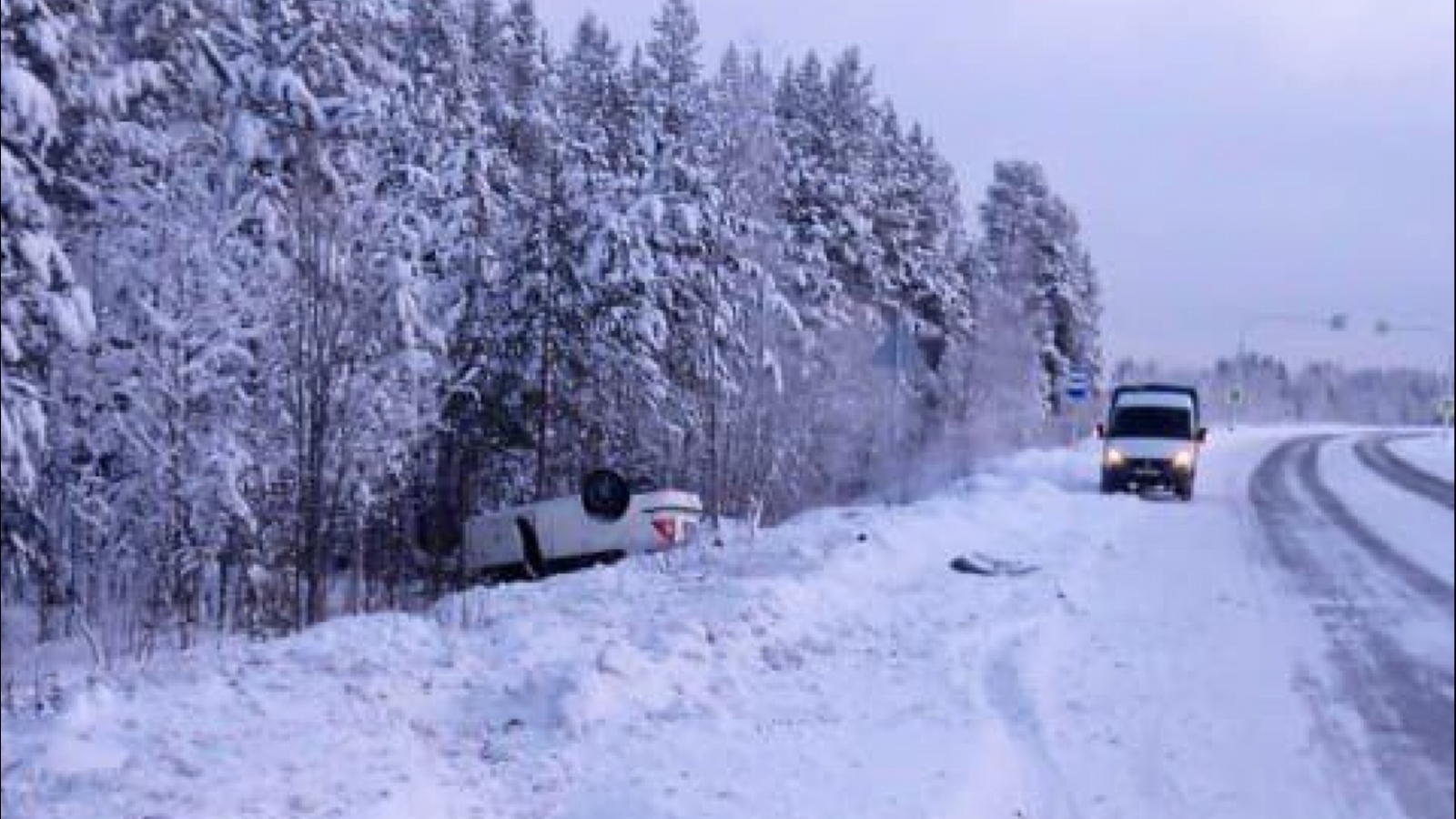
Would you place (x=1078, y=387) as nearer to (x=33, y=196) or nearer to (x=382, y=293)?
(x=382, y=293)

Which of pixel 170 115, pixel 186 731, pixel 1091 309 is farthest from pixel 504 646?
pixel 1091 309

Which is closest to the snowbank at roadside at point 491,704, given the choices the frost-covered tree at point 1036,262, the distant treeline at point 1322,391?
the frost-covered tree at point 1036,262

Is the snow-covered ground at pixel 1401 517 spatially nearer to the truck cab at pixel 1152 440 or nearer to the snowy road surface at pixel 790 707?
the truck cab at pixel 1152 440

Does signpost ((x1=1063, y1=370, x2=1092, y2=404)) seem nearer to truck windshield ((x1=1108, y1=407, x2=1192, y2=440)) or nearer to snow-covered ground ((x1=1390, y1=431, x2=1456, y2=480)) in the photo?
truck windshield ((x1=1108, y1=407, x2=1192, y2=440))

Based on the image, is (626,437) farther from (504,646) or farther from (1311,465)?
(1311,465)

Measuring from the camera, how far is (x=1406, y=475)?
45281 millimetres

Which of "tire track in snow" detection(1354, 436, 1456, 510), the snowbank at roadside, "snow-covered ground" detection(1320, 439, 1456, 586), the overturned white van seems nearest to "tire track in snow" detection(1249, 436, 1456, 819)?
"snow-covered ground" detection(1320, 439, 1456, 586)

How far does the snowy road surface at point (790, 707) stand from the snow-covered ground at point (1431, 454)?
35788 mm

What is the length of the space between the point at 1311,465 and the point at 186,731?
47149mm

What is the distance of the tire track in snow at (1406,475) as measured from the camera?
36312mm

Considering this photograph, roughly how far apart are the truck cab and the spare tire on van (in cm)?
1776

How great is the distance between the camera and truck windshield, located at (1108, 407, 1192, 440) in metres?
33.5

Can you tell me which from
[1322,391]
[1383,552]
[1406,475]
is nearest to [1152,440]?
[1383,552]

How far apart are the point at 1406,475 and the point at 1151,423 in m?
15.8
